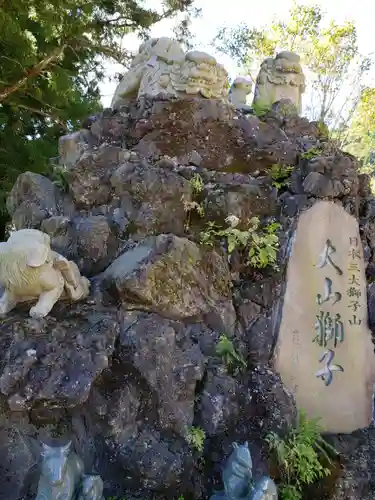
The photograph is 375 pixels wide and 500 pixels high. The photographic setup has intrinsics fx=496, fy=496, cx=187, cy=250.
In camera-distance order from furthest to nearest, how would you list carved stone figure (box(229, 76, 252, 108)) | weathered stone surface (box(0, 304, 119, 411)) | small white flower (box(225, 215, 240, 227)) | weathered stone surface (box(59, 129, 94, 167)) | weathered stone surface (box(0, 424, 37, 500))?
carved stone figure (box(229, 76, 252, 108)) → weathered stone surface (box(59, 129, 94, 167)) → small white flower (box(225, 215, 240, 227)) → weathered stone surface (box(0, 424, 37, 500)) → weathered stone surface (box(0, 304, 119, 411))

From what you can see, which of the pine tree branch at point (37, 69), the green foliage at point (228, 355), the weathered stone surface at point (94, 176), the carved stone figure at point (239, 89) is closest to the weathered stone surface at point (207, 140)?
the weathered stone surface at point (94, 176)

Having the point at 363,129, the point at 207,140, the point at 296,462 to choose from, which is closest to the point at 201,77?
the point at 207,140

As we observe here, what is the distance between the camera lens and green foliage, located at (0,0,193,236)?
633 cm

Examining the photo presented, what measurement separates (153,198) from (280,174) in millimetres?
1419

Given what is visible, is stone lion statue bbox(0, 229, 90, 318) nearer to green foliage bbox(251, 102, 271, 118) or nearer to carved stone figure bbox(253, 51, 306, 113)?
green foliage bbox(251, 102, 271, 118)

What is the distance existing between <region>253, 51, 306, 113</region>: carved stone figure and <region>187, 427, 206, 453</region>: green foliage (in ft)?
14.3

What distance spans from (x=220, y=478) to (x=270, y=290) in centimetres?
157

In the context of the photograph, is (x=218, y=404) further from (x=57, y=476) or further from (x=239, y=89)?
(x=239, y=89)

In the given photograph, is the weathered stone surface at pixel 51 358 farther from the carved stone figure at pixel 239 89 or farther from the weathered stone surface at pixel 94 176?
the carved stone figure at pixel 239 89

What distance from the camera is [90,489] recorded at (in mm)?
2979

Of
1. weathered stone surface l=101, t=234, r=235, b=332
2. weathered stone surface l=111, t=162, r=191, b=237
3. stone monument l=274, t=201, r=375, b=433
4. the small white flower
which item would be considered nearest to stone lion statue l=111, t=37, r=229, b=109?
weathered stone surface l=111, t=162, r=191, b=237

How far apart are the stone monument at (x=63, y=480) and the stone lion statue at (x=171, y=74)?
12.9 feet

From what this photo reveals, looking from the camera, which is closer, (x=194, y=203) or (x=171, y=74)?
(x=194, y=203)

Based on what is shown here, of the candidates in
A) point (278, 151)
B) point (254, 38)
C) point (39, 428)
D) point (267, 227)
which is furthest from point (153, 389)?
point (254, 38)
